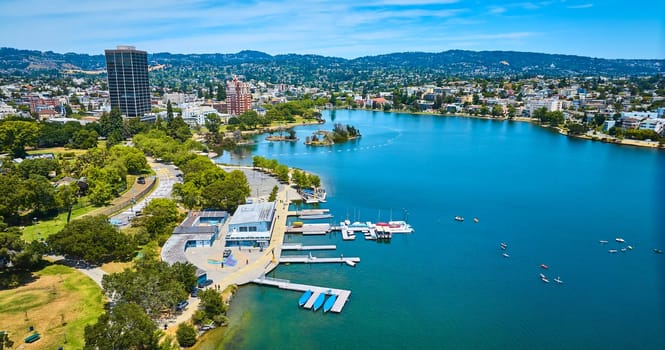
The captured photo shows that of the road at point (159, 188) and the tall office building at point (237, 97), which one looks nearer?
the road at point (159, 188)

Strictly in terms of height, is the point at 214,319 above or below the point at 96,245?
below

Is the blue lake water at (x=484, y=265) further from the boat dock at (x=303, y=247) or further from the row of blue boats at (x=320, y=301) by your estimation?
the boat dock at (x=303, y=247)

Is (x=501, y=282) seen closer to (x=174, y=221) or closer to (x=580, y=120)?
(x=174, y=221)

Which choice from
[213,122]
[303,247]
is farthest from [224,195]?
[213,122]

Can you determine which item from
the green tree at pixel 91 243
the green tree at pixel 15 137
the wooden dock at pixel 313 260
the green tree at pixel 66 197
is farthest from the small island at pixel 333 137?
the green tree at pixel 91 243

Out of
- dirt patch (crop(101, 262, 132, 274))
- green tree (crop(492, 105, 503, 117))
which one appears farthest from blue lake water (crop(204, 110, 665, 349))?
green tree (crop(492, 105, 503, 117))

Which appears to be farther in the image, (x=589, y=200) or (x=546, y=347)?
(x=589, y=200)

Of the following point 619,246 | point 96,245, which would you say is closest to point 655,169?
point 619,246
